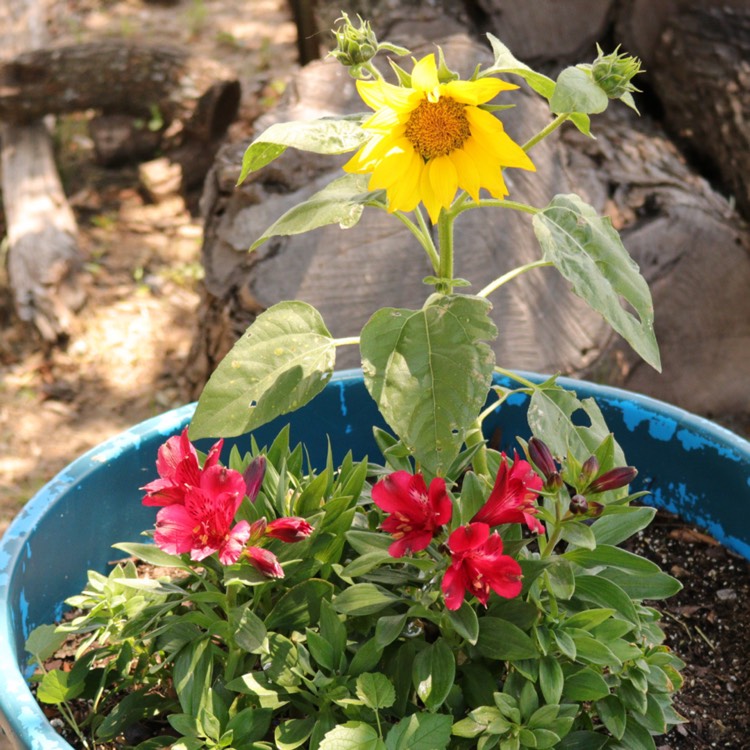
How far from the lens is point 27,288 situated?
2.91m

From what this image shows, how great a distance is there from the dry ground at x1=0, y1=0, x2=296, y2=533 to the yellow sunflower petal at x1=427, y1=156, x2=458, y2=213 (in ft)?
5.74

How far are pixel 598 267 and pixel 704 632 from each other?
23.4 inches

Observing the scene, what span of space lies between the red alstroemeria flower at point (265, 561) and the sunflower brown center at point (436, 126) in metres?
0.42

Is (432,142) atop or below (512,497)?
atop

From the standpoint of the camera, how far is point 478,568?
3.11 ft

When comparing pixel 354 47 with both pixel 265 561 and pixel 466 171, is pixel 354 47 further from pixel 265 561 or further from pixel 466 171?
pixel 265 561

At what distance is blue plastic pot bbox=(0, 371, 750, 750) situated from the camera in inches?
48.1

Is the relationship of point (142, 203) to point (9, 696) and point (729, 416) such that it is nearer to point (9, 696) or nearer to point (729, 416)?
point (729, 416)

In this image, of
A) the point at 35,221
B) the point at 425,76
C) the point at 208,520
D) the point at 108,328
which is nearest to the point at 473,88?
the point at 425,76

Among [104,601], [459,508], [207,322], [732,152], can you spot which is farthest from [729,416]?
[104,601]

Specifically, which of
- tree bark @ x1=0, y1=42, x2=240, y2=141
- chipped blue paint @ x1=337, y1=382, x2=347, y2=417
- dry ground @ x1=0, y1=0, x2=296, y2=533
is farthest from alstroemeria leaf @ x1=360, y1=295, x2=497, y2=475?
tree bark @ x1=0, y1=42, x2=240, y2=141

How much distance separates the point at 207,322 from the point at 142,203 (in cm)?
161

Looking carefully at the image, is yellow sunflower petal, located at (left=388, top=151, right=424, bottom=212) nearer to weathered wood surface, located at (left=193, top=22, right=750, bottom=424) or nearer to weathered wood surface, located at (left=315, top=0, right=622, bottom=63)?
weathered wood surface, located at (left=193, top=22, right=750, bottom=424)

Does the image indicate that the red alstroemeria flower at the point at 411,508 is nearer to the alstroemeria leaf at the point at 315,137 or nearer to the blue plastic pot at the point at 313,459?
the alstroemeria leaf at the point at 315,137
